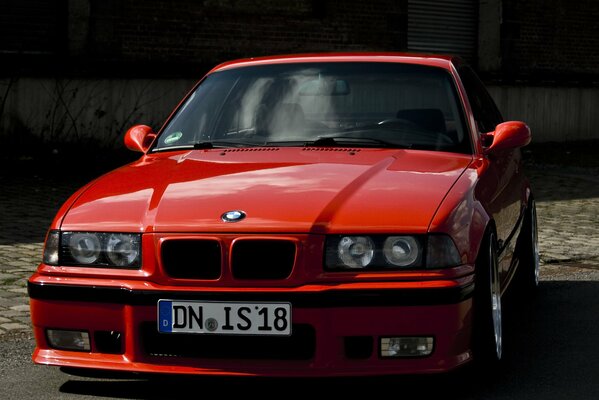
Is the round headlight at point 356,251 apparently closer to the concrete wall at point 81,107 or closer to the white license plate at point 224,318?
the white license plate at point 224,318

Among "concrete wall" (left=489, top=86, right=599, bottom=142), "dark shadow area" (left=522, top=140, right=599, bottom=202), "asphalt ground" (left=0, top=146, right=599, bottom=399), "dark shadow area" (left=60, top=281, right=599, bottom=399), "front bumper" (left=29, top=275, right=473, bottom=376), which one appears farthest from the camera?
"concrete wall" (left=489, top=86, right=599, bottom=142)

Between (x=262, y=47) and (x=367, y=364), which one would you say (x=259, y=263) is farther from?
(x=262, y=47)

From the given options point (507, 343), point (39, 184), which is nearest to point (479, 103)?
point (507, 343)

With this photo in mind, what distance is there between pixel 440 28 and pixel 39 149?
904 cm

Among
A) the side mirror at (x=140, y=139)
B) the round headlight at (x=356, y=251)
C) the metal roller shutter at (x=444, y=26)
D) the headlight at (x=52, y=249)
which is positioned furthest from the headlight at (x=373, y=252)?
the metal roller shutter at (x=444, y=26)

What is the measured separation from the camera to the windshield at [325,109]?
20.3 ft

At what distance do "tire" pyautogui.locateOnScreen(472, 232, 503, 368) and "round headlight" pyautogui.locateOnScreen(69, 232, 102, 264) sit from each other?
4.99ft

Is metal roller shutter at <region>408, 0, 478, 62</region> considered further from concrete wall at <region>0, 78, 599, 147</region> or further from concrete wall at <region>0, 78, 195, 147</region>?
concrete wall at <region>0, 78, 195, 147</region>

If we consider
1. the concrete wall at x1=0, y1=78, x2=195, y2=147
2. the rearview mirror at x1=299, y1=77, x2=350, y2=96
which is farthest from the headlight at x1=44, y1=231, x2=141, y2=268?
the concrete wall at x1=0, y1=78, x2=195, y2=147

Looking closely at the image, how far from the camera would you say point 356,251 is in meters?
4.88

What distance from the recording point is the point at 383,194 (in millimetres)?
5160

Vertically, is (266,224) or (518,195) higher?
(266,224)

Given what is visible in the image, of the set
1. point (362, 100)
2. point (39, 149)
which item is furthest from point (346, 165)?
point (39, 149)

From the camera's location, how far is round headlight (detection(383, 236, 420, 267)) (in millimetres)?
4887
